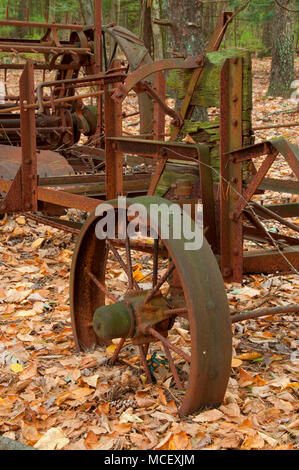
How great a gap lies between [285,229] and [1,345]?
3.89 m

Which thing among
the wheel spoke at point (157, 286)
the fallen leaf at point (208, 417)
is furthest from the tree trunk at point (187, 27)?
the fallen leaf at point (208, 417)

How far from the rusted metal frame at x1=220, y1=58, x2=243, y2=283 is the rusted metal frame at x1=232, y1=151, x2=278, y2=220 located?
0.03 m

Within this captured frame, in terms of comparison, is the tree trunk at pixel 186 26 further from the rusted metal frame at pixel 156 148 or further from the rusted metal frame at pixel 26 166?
the rusted metal frame at pixel 156 148

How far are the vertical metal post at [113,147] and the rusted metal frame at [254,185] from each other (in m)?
1.17

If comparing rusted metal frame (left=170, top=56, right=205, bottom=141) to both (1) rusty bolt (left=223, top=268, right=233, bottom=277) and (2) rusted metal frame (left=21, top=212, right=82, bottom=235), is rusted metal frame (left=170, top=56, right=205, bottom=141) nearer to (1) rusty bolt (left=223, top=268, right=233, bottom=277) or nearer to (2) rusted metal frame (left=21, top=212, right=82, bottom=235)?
(1) rusty bolt (left=223, top=268, right=233, bottom=277)

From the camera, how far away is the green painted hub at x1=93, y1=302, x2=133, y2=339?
10.7ft

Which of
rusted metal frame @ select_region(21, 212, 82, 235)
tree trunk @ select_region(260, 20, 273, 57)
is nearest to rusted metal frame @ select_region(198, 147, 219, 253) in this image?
rusted metal frame @ select_region(21, 212, 82, 235)

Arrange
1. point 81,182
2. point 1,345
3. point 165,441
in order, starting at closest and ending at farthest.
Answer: point 165,441 < point 1,345 < point 81,182

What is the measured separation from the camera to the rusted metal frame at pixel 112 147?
429 cm

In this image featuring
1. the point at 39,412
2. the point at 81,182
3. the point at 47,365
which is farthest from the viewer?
the point at 81,182

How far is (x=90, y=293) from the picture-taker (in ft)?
13.3

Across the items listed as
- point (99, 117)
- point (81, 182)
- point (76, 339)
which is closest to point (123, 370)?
point (76, 339)

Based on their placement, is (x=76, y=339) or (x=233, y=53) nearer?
(x=233, y=53)

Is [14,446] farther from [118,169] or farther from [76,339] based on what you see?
[118,169]
